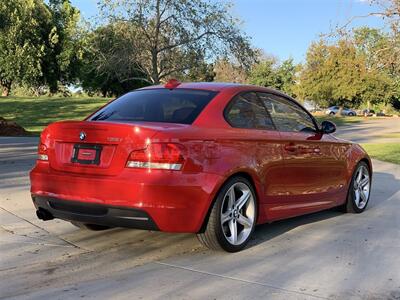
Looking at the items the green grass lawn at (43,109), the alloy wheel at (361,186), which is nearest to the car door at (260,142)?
the alloy wheel at (361,186)

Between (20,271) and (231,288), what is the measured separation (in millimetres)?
Answer: 1768

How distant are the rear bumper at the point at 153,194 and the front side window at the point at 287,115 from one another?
1414mm

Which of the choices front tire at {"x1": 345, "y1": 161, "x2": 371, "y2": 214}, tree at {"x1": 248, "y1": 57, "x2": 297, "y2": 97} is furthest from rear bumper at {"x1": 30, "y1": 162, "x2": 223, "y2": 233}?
tree at {"x1": 248, "y1": 57, "x2": 297, "y2": 97}

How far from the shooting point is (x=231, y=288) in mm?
4141

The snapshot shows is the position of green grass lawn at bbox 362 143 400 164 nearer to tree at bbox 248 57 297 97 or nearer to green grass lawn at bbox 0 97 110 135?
green grass lawn at bbox 0 97 110 135

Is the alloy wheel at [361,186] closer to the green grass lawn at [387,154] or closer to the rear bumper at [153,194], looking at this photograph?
the rear bumper at [153,194]

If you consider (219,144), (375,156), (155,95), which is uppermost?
(155,95)

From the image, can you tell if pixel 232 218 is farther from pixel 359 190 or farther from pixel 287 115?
pixel 359 190

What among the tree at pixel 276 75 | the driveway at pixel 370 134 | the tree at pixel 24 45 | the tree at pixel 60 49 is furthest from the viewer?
the tree at pixel 276 75

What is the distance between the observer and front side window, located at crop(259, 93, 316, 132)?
5.84 metres

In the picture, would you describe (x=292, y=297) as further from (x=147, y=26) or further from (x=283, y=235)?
(x=147, y=26)

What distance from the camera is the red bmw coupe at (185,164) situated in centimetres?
453

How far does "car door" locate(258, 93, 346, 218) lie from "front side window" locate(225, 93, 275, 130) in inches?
5.2

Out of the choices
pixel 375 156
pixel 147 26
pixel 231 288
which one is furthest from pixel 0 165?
pixel 147 26
